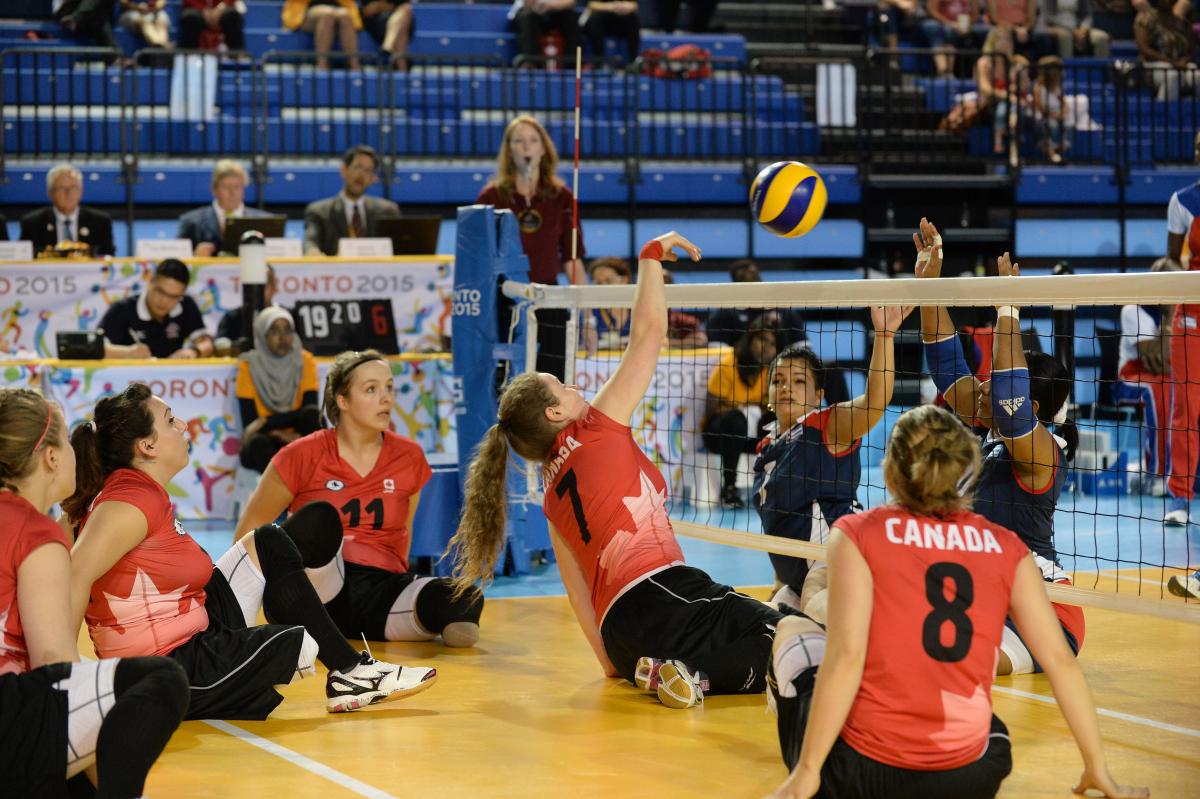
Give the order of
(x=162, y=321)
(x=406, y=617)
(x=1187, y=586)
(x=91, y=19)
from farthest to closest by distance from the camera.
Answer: (x=91, y=19) < (x=162, y=321) < (x=1187, y=586) < (x=406, y=617)

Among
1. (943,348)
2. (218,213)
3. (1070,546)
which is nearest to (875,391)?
(943,348)

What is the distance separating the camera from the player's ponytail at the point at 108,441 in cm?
454

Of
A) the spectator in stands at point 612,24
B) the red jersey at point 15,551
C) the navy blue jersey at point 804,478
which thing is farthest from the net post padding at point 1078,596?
the spectator in stands at point 612,24

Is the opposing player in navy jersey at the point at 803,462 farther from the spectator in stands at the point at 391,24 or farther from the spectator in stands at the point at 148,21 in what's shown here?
the spectator in stands at the point at 148,21

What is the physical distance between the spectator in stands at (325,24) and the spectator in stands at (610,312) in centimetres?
543

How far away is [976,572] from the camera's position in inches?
132

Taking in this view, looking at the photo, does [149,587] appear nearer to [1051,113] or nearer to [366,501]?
[366,501]

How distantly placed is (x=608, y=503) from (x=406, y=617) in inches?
54.0

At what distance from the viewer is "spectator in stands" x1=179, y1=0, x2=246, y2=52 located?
1424 centimetres

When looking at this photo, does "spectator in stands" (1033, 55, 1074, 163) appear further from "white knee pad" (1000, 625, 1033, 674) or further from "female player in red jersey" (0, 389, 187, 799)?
"female player in red jersey" (0, 389, 187, 799)

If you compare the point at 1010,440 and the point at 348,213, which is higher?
the point at 348,213

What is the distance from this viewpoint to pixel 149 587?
466cm

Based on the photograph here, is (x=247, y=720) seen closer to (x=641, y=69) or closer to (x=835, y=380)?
(x=835, y=380)

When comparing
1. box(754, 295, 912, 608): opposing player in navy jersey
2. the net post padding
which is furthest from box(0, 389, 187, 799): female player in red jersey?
box(754, 295, 912, 608): opposing player in navy jersey
